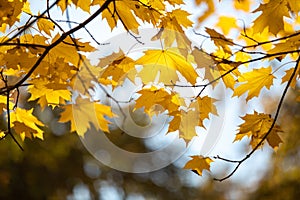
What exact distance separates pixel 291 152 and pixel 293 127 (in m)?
0.30

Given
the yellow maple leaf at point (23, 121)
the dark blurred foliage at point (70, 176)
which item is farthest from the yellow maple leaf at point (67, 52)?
the dark blurred foliage at point (70, 176)

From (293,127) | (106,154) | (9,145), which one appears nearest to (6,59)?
(293,127)

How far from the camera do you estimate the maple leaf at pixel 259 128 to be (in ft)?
5.23

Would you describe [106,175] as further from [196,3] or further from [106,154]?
[196,3]

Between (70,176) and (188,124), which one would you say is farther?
(70,176)

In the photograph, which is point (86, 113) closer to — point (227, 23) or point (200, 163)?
Result: point (200, 163)

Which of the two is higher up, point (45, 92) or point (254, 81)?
point (45, 92)

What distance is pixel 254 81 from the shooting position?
1.62m

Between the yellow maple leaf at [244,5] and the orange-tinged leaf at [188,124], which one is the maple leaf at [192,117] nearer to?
the orange-tinged leaf at [188,124]

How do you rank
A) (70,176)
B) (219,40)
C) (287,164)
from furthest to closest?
(70,176), (287,164), (219,40)

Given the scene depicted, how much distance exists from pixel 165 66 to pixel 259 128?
43 centimetres

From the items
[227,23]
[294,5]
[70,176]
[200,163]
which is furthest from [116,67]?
[70,176]

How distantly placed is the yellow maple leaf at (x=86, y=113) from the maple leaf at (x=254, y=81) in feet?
1.60

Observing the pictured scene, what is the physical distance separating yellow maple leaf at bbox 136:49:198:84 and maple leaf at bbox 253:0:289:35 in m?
0.27
